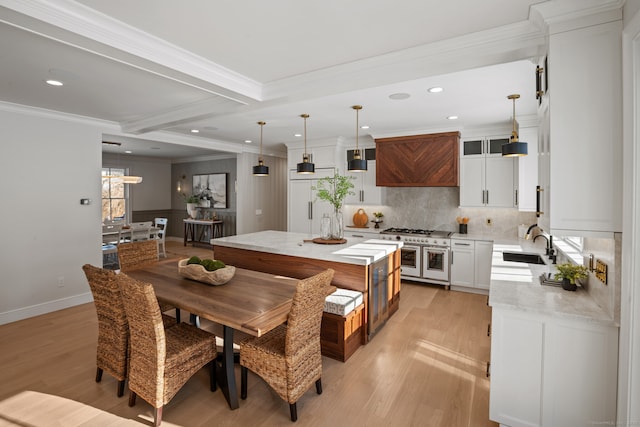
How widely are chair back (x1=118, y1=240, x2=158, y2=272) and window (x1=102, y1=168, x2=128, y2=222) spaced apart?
6.01 metres

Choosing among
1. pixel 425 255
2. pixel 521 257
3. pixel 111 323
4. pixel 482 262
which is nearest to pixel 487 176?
pixel 482 262

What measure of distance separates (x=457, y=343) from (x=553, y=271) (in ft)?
3.78

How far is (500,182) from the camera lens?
5000 millimetres

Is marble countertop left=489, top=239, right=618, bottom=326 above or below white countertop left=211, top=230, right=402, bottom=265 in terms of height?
below

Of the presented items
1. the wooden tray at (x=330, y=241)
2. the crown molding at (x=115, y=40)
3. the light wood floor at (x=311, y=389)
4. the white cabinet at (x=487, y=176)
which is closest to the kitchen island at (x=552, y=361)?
the light wood floor at (x=311, y=389)

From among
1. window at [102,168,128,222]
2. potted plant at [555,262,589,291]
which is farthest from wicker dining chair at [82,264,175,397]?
window at [102,168,128,222]

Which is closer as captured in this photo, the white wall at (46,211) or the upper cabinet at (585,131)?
the upper cabinet at (585,131)

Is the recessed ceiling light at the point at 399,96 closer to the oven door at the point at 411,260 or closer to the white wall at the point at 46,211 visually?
the oven door at the point at 411,260

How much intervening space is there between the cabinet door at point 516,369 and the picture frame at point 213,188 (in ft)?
26.5

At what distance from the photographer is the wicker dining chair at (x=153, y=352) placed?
2.08m

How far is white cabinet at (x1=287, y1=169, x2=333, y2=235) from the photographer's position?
647 cm

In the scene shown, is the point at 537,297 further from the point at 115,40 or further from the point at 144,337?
the point at 115,40

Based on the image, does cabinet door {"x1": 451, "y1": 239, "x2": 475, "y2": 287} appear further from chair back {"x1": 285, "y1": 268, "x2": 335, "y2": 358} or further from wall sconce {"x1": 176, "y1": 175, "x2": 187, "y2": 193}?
wall sconce {"x1": 176, "y1": 175, "x2": 187, "y2": 193}

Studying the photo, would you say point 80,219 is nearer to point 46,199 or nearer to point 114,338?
point 46,199
